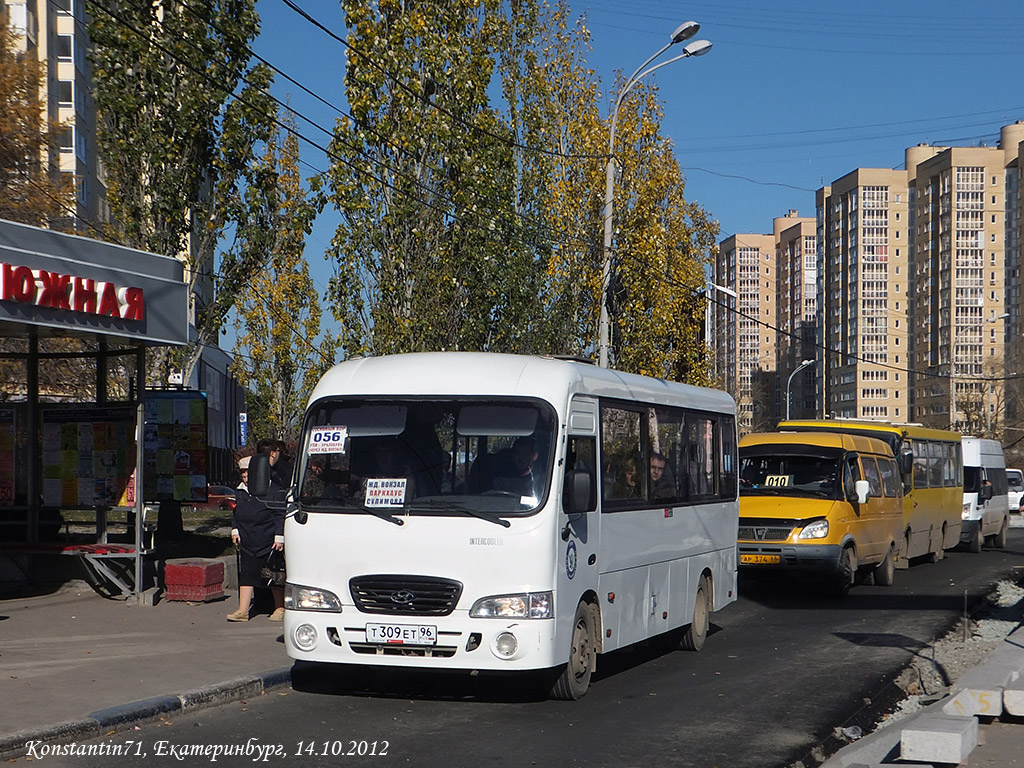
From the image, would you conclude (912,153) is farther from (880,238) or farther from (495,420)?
(495,420)

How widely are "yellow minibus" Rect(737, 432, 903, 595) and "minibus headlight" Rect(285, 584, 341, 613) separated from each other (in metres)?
9.65

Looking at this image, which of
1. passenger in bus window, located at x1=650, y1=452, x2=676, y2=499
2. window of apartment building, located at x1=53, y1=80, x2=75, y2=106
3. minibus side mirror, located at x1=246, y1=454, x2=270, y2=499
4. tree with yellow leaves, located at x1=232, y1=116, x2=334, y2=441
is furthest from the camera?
window of apartment building, located at x1=53, y1=80, x2=75, y2=106

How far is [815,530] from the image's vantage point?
18547 millimetres

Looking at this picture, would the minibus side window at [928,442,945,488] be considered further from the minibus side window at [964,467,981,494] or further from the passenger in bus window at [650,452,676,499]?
the passenger in bus window at [650,452,676,499]

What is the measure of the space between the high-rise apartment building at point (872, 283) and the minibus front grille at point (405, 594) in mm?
130435

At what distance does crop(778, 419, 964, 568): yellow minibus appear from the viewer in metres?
24.0

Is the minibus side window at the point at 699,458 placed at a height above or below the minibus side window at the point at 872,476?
above

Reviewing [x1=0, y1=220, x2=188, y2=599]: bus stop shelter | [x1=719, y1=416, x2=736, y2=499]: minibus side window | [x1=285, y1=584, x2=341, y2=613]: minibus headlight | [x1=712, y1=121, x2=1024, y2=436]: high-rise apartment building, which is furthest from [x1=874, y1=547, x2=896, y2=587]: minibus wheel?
[x1=712, y1=121, x2=1024, y2=436]: high-rise apartment building

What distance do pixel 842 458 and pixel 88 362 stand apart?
22423 mm

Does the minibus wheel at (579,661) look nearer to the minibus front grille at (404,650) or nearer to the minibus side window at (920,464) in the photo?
the minibus front grille at (404,650)

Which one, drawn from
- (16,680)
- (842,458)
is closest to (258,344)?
(842,458)

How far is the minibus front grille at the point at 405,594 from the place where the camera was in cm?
959

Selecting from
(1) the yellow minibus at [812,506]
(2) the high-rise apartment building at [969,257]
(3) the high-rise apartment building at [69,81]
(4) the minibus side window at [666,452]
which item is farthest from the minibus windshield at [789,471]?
(2) the high-rise apartment building at [969,257]

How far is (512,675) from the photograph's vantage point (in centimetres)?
1160
